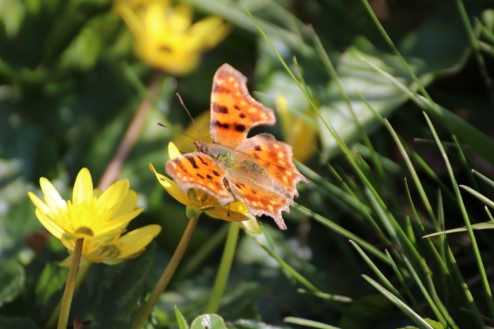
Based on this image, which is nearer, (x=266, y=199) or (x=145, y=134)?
(x=266, y=199)

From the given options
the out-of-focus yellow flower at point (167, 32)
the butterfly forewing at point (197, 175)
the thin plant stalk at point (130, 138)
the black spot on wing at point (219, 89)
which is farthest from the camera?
the out-of-focus yellow flower at point (167, 32)

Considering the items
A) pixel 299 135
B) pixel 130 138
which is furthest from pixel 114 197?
pixel 130 138

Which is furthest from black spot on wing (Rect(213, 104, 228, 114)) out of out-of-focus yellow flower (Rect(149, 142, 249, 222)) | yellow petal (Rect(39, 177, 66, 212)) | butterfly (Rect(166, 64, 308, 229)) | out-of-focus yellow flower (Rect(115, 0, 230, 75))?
out-of-focus yellow flower (Rect(115, 0, 230, 75))

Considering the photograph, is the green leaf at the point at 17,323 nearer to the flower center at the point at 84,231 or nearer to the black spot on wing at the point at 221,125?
the flower center at the point at 84,231

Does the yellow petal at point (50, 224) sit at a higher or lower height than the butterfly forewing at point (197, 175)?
lower

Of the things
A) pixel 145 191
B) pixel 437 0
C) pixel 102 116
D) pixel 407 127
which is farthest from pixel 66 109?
pixel 437 0

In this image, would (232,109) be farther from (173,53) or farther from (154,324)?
(173,53)

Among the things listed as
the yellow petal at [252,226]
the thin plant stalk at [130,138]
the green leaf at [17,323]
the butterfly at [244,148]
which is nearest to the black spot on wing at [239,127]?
the butterfly at [244,148]

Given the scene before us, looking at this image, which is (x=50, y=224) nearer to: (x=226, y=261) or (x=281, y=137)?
(x=226, y=261)
